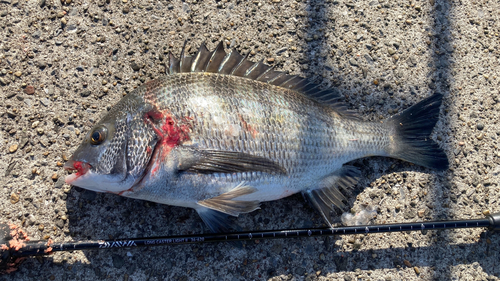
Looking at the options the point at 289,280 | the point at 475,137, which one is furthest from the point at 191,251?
the point at 475,137

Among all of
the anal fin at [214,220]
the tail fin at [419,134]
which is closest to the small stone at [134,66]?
the anal fin at [214,220]

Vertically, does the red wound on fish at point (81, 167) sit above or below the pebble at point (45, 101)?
below

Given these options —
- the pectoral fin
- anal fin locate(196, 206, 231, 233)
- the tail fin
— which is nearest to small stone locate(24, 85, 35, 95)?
the pectoral fin

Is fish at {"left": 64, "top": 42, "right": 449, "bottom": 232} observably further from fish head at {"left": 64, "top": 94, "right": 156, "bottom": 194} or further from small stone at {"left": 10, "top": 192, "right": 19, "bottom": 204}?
small stone at {"left": 10, "top": 192, "right": 19, "bottom": 204}

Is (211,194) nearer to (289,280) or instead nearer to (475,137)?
(289,280)

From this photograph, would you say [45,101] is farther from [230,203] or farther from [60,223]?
[230,203]

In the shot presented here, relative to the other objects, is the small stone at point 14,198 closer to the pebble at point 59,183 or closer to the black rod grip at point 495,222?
the pebble at point 59,183
